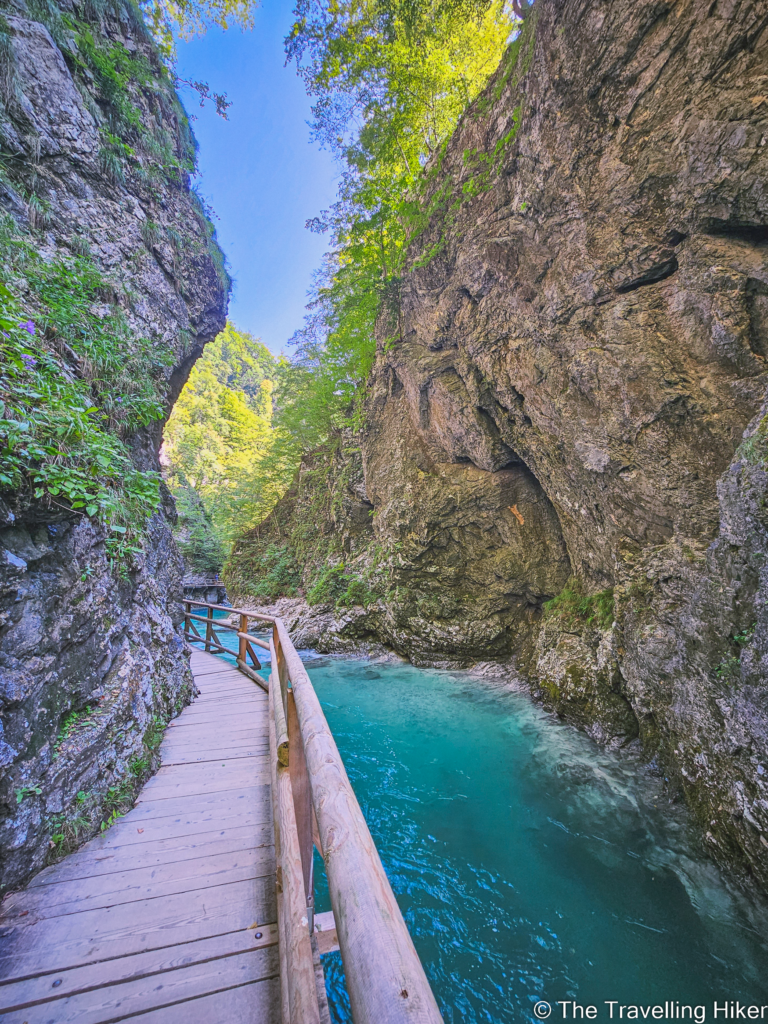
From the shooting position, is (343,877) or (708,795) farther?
(708,795)

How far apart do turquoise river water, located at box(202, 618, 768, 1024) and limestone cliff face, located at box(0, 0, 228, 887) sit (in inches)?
86.5

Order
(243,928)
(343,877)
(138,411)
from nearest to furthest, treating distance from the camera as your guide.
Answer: (343,877), (243,928), (138,411)

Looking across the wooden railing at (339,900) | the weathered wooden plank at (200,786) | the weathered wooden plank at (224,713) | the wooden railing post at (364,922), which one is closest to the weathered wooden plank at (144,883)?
the wooden railing at (339,900)

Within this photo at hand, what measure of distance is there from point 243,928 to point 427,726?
4833mm

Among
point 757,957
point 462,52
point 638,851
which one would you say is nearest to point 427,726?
point 638,851

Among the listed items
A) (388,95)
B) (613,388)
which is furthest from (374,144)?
(613,388)

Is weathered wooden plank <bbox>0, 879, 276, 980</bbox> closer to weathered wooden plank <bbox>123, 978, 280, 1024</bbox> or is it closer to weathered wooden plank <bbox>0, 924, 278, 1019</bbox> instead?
weathered wooden plank <bbox>0, 924, 278, 1019</bbox>

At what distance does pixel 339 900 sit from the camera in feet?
3.11

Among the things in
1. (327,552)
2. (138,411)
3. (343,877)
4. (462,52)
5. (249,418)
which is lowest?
(343,877)

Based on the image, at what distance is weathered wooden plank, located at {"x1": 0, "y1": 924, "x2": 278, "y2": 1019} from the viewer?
158 centimetres

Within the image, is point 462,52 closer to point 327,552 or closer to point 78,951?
point 327,552

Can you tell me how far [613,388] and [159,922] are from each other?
6.99 meters

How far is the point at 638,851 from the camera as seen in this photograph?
369 centimetres

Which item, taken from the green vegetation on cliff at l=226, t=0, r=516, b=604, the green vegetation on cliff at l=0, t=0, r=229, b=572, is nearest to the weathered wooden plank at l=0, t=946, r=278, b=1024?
the green vegetation on cliff at l=0, t=0, r=229, b=572
